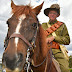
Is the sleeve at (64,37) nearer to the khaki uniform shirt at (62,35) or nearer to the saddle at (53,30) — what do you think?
the khaki uniform shirt at (62,35)

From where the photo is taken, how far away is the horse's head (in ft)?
9.27

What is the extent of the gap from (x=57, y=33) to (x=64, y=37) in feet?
1.73

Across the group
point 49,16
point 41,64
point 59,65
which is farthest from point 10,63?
point 49,16

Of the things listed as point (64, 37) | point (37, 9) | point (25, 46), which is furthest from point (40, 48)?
point (64, 37)

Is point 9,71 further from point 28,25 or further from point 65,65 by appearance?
point 65,65

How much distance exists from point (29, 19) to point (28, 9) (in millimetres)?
478

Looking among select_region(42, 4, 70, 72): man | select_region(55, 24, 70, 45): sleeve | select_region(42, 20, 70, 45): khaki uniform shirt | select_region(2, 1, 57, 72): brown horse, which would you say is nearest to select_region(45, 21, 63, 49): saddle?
select_region(42, 4, 70, 72): man

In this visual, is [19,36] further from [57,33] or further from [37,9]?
[57,33]

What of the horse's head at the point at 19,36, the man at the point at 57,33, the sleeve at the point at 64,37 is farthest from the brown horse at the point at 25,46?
the sleeve at the point at 64,37

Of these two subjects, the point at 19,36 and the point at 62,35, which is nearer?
the point at 19,36

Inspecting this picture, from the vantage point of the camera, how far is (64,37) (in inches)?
209

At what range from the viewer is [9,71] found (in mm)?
2904

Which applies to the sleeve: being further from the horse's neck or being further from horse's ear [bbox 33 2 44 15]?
horse's ear [bbox 33 2 44 15]

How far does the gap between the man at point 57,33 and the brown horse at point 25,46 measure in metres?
0.81
